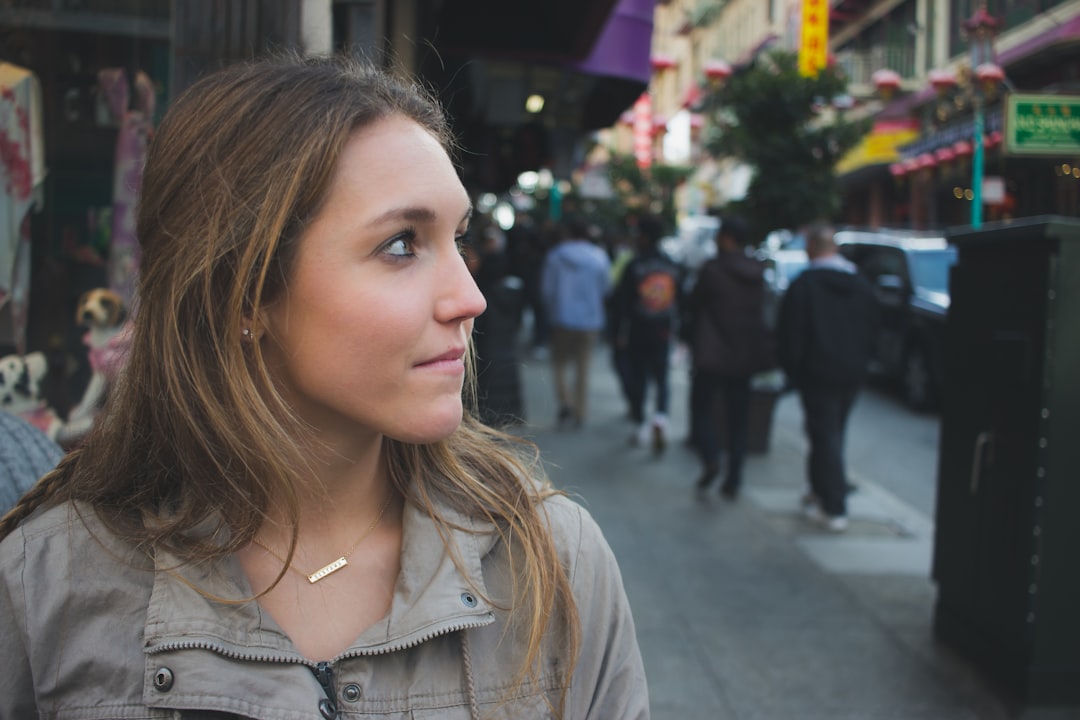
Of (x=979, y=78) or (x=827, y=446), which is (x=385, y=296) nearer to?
(x=827, y=446)

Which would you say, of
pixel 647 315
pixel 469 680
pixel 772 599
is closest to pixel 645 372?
pixel 647 315

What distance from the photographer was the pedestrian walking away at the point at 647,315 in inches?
383

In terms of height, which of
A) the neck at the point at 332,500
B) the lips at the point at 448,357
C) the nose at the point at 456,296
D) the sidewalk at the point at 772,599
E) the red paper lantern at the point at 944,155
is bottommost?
the sidewalk at the point at 772,599

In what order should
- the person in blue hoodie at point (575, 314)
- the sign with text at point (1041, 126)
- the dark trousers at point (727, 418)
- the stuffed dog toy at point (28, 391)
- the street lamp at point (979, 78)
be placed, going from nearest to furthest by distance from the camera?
the stuffed dog toy at point (28, 391) → the sign with text at point (1041, 126) → the street lamp at point (979, 78) → the dark trousers at point (727, 418) → the person in blue hoodie at point (575, 314)

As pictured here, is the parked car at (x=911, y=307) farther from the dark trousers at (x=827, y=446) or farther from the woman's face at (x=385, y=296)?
the woman's face at (x=385, y=296)

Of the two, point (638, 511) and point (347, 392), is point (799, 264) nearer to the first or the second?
point (638, 511)

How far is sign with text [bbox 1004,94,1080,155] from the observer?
658 cm

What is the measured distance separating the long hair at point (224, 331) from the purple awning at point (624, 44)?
7439mm

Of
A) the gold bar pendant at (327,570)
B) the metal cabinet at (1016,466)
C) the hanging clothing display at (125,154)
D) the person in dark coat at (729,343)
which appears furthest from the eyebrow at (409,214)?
the person in dark coat at (729,343)

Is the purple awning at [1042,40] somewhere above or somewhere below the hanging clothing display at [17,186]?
above

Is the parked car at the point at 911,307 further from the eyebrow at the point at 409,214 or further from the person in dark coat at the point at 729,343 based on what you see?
the eyebrow at the point at 409,214

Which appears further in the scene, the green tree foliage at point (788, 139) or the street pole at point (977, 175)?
the green tree foliage at point (788, 139)

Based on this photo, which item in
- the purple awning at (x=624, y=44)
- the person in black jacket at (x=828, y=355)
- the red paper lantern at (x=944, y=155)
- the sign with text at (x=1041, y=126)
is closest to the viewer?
the sign with text at (x=1041, y=126)

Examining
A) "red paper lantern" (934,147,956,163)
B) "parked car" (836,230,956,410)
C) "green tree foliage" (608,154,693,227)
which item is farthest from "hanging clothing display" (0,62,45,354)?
"green tree foliage" (608,154,693,227)
